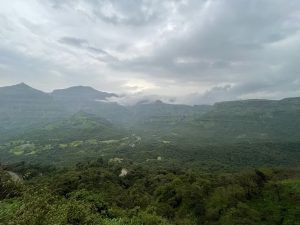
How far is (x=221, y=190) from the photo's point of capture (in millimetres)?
86500

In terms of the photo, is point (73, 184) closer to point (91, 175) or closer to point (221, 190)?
point (91, 175)

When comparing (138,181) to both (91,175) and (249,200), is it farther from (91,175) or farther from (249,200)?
(249,200)

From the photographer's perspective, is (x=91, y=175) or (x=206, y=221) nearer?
(x=206, y=221)

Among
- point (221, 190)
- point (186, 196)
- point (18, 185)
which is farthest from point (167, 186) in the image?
point (18, 185)

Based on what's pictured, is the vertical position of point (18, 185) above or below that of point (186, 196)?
above

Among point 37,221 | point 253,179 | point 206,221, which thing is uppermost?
point 37,221

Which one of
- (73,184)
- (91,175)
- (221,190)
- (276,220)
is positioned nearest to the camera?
(276,220)

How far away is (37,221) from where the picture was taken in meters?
14.3

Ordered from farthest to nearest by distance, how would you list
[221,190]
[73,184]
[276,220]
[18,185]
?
1. [73,184]
2. [221,190]
3. [276,220]
4. [18,185]

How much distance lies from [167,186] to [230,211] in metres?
23.7

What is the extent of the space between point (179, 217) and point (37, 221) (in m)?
68.9

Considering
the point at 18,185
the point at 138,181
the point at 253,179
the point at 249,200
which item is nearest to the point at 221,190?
the point at 249,200

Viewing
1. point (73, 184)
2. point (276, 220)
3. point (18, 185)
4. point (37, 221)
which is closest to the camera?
point (37, 221)

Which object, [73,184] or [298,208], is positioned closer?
[298,208]
